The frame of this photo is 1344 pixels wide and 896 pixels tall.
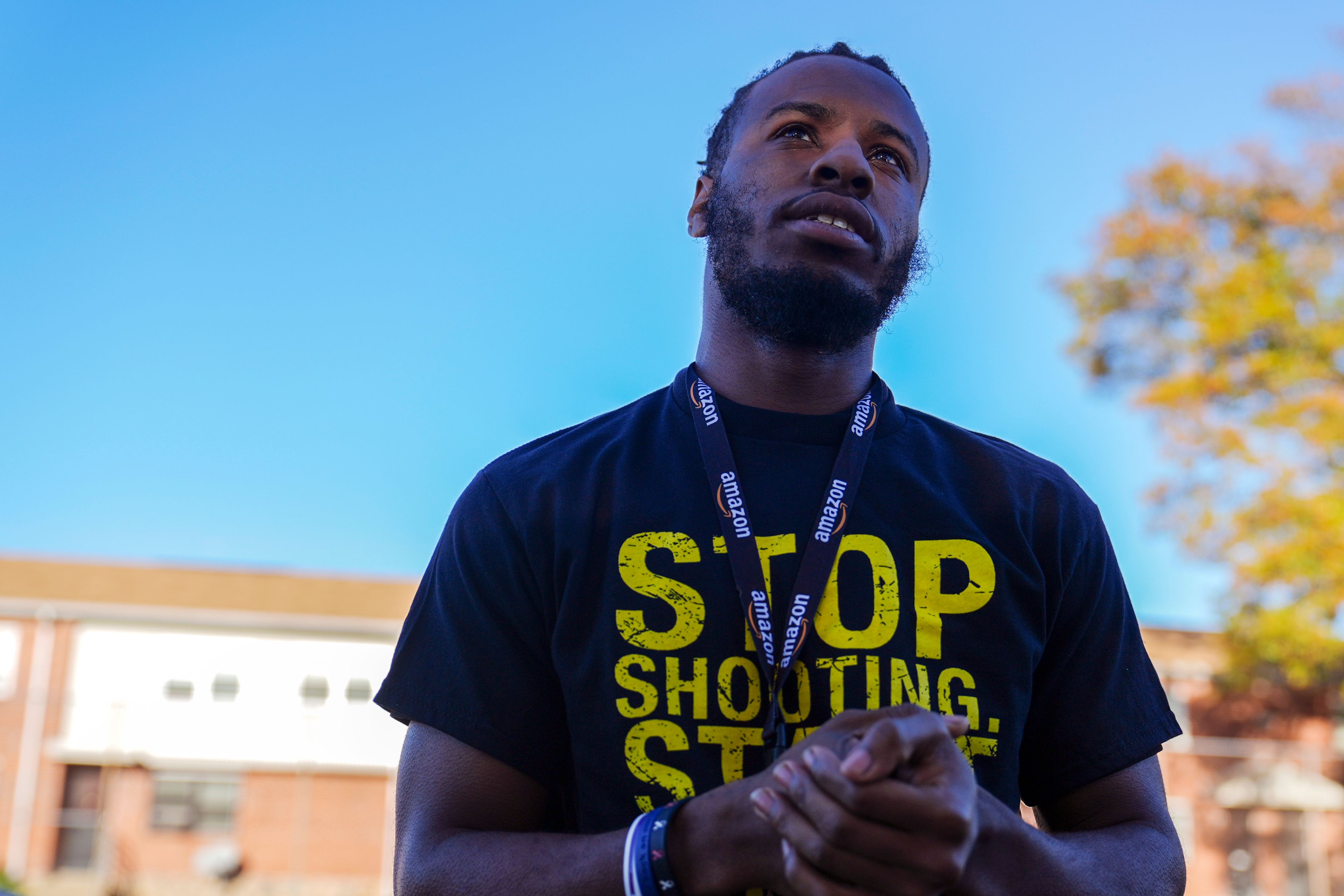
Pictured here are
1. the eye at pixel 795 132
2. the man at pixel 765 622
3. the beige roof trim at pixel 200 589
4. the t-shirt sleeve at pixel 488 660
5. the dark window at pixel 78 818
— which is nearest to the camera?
the man at pixel 765 622

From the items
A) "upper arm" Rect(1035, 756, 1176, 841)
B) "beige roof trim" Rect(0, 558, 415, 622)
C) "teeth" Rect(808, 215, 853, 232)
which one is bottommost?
"upper arm" Rect(1035, 756, 1176, 841)

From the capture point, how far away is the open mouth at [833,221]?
89.6 inches

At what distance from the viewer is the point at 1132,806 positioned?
6.88ft

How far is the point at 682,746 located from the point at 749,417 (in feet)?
2.24

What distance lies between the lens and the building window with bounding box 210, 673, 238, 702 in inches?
1246

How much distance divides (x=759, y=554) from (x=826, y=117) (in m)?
1.00

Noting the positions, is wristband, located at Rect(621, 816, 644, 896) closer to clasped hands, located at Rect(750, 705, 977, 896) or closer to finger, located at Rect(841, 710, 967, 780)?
clasped hands, located at Rect(750, 705, 977, 896)

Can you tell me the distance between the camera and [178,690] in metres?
31.6

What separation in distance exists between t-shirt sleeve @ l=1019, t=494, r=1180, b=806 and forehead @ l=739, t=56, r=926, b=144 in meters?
0.95

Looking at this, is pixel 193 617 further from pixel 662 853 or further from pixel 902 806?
pixel 902 806

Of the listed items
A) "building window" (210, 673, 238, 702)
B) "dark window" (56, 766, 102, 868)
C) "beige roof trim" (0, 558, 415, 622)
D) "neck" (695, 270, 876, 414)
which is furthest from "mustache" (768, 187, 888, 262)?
"building window" (210, 673, 238, 702)

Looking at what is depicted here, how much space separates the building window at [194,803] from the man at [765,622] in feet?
102

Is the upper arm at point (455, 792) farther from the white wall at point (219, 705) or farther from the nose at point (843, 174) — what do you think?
the white wall at point (219, 705)

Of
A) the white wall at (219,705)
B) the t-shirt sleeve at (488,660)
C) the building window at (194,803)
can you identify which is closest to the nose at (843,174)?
the t-shirt sleeve at (488,660)
